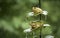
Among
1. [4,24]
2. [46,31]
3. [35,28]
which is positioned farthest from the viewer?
[4,24]

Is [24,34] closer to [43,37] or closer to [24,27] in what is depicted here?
[24,27]

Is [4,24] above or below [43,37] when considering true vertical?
above

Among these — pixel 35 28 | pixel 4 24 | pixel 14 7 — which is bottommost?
pixel 35 28

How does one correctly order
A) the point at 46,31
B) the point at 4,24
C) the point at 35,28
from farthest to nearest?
1. the point at 4,24
2. the point at 46,31
3. the point at 35,28

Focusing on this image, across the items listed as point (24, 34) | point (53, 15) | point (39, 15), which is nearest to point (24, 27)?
point (24, 34)

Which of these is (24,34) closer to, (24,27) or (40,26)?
(24,27)

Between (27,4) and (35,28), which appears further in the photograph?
(27,4)
